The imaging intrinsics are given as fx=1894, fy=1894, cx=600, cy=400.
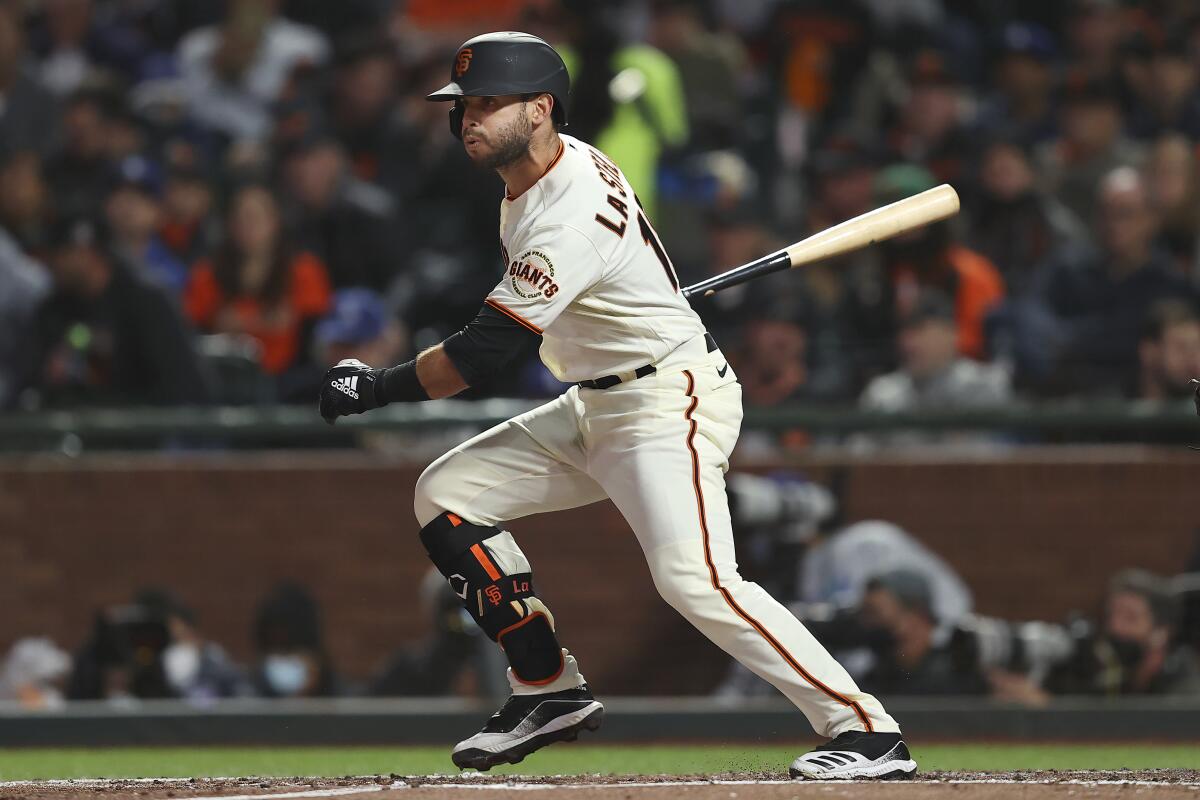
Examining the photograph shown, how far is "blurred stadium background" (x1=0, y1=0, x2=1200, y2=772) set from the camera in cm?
745

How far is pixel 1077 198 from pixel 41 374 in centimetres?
519

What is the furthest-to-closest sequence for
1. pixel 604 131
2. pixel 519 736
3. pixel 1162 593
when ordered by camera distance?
pixel 604 131, pixel 1162 593, pixel 519 736

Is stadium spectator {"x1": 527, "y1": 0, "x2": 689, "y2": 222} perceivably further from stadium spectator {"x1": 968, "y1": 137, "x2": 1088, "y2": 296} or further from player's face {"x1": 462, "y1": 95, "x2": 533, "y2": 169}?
player's face {"x1": 462, "y1": 95, "x2": 533, "y2": 169}

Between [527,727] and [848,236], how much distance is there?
5.49 ft

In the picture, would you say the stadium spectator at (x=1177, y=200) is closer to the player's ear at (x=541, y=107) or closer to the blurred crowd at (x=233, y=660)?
the blurred crowd at (x=233, y=660)

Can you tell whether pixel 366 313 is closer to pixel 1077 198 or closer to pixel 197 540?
pixel 197 540

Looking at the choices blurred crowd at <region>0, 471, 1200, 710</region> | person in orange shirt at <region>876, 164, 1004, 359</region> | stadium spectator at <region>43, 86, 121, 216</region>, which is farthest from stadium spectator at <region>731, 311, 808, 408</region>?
stadium spectator at <region>43, 86, 121, 216</region>

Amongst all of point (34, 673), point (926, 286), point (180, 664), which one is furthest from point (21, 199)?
point (926, 286)

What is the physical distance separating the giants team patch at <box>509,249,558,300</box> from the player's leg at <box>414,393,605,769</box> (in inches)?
21.1

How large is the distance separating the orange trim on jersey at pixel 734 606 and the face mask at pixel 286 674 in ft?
10.8

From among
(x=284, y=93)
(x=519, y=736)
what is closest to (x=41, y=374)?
(x=284, y=93)

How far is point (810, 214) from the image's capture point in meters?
9.52

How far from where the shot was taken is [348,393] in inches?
187

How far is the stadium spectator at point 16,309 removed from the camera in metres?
8.77
